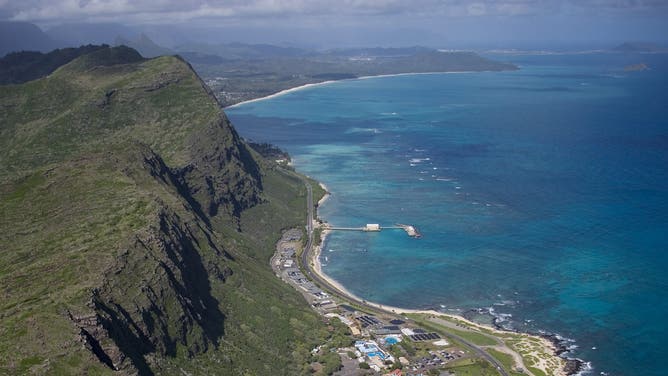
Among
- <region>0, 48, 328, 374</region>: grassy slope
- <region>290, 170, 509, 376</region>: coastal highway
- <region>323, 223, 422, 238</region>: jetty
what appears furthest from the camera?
<region>323, 223, 422, 238</region>: jetty

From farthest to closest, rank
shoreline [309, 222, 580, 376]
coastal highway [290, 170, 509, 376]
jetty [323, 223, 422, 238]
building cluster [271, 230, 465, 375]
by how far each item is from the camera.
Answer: jetty [323, 223, 422, 238] → coastal highway [290, 170, 509, 376] → shoreline [309, 222, 580, 376] → building cluster [271, 230, 465, 375]

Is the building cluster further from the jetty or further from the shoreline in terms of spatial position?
the jetty

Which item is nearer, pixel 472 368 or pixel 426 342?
pixel 472 368

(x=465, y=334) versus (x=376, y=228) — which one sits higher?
(x=376, y=228)

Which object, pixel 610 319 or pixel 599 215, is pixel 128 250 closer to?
pixel 610 319

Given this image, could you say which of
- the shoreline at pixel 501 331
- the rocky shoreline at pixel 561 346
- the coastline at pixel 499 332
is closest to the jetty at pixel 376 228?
the coastline at pixel 499 332

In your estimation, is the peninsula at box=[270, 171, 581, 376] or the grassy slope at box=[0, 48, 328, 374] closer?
the grassy slope at box=[0, 48, 328, 374]

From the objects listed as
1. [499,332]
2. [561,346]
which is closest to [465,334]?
[499,332]

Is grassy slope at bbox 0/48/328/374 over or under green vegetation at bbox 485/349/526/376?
over

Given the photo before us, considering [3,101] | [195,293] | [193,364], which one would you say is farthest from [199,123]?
[193,364]

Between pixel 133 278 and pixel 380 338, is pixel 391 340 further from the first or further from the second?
pixel 133 278

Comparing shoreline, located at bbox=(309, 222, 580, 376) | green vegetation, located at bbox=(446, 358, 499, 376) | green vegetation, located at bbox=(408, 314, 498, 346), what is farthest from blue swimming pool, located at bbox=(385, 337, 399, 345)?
shoreline, located at bbox=(309, 222, 580, 376)

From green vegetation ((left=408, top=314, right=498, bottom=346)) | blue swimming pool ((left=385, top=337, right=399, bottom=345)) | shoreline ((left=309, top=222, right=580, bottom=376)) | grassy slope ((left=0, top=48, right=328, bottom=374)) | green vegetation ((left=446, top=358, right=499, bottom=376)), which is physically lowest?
shoreline ((left=309, top=222, right=580, bottom=376))
